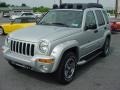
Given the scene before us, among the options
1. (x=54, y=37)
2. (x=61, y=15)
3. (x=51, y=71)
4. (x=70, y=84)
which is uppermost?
(x=61, y=15)

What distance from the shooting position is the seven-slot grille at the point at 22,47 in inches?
201

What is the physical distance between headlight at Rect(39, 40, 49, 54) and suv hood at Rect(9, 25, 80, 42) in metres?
0.11

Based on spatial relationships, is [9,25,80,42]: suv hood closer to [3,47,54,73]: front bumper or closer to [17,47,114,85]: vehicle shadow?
[3,47,54,73]: front bumper

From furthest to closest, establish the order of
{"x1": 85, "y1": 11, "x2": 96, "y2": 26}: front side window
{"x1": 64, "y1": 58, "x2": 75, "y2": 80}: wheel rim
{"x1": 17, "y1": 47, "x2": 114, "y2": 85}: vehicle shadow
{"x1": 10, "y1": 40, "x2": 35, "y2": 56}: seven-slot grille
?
{"x1": 85, "y1": 11, "x2": 96, "y2": 26}: front side window
{"x1": 17, "y1": 47, "x2": 114, "y2": 85}: vehicle shadow
{"x1": 64, "y1": 58, "x2": 75, "y2": 80}: wheel rim
{"x1": 10, "y1": 40, "x2": 35, "y2": 56}: seven-slot grille

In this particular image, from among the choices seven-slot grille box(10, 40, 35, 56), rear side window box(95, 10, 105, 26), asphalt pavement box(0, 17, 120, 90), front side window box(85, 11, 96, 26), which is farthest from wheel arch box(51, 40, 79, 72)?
rear side window box(95, 10, 105, 26)

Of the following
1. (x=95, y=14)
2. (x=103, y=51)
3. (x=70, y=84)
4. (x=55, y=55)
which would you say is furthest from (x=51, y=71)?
(x=103, y=51)

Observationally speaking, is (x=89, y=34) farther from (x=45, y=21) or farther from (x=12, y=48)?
(x=12, y=48)

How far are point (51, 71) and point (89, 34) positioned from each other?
6.41 ft

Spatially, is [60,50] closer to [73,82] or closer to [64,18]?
[73,82]

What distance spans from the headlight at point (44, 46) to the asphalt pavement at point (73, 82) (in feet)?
2.88

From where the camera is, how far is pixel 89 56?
6.76 m

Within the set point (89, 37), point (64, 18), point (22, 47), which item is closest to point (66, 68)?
point (22, 47)

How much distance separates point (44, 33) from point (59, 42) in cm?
50

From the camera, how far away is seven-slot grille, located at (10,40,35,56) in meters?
5.12
